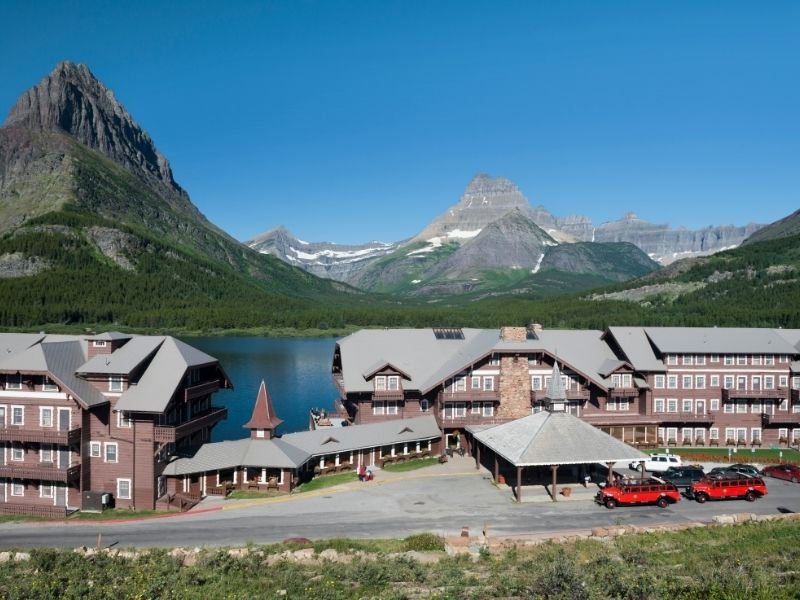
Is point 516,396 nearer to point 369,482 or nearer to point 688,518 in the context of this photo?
point 369,482

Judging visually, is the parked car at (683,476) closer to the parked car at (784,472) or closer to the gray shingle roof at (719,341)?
the parked car at (784,472)

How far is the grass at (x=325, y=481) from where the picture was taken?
51.0m

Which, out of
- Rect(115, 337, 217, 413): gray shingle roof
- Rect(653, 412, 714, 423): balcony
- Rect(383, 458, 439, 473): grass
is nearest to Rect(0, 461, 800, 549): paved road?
Rect(383, 458, 439, 473): grass

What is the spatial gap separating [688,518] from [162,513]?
1351 inches

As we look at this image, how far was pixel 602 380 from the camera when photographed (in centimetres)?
6581

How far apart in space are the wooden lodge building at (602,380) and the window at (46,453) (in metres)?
24.3

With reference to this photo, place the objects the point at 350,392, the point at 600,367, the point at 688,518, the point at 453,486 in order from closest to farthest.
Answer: the point at 688,518, the point at 453,486, the point at 350,392, the point at 600,367

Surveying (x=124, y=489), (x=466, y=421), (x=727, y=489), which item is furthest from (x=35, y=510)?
(x=727, y=489)

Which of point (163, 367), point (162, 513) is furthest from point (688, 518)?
point (163, 367)

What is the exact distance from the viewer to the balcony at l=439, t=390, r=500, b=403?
61.7 metres

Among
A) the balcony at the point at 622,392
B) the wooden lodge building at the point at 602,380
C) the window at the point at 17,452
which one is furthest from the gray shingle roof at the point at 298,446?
the balcony at the point at 622,392

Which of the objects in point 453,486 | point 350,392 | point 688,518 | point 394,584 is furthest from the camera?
point 350,392

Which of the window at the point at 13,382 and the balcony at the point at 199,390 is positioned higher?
the window at the point at 13,382

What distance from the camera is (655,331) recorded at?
71188mm
